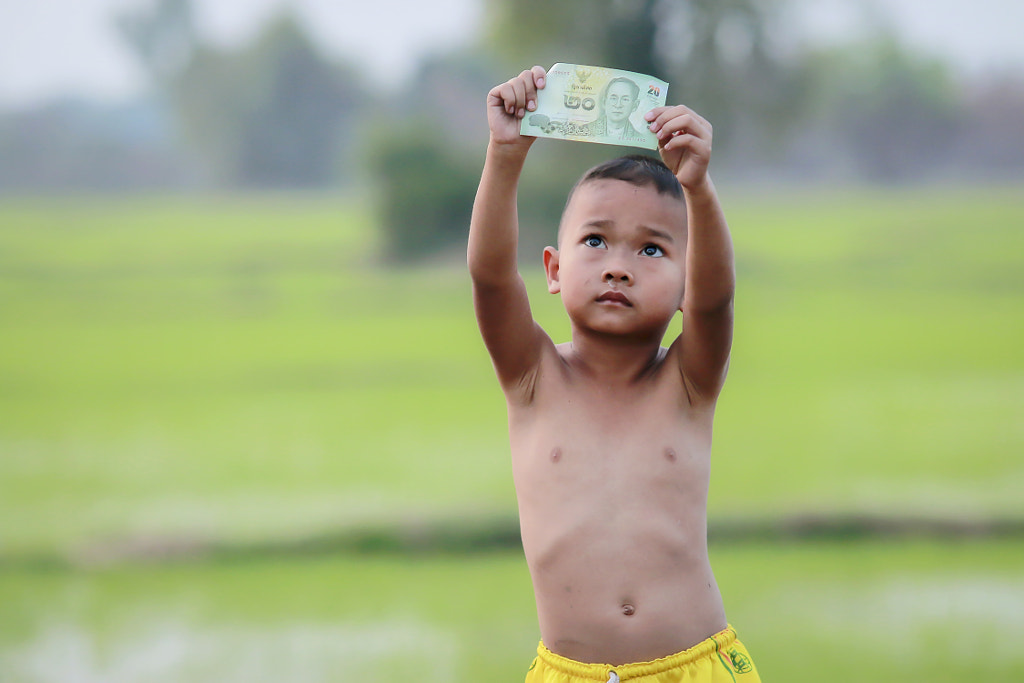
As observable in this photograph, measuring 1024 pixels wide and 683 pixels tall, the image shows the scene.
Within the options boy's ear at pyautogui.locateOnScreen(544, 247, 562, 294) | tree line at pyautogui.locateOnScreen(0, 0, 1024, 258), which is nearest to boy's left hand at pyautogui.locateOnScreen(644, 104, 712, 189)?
boy's ear at pyautogui.locateOnScreen(544, 247, 562, 294)

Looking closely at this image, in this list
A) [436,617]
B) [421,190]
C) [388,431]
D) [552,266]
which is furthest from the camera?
[421,190]

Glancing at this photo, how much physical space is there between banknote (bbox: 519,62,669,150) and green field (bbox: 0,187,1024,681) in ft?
4.61

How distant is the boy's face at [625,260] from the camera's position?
999 mm

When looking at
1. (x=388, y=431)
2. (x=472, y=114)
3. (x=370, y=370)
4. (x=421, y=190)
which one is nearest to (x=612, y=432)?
Result: (x=388, y=431)

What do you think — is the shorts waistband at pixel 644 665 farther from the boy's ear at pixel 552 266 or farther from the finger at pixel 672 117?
the finger at pixel 672 117

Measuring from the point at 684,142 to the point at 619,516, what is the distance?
1.22ft

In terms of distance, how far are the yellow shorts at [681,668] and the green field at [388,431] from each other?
42.9 inches

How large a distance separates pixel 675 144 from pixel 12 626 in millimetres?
2178

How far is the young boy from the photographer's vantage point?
3.21 feet

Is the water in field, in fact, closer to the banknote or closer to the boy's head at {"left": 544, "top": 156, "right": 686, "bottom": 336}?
the boy's head at {"left": 544, "top": 156, "right": 686, "bottom": 336}

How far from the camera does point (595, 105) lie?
3.09 ft

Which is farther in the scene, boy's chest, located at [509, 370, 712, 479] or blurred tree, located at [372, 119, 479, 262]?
blurred tree, located at [372, 119, 479, 262]

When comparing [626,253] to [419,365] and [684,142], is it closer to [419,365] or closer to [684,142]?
[684,142]

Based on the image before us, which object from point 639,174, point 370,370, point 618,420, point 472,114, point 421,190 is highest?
point 472,114
